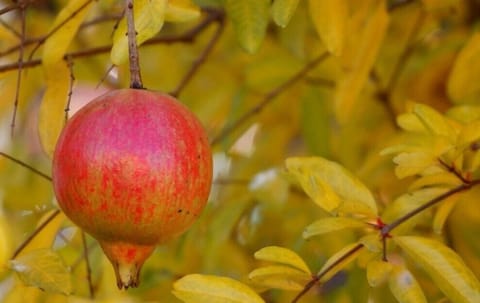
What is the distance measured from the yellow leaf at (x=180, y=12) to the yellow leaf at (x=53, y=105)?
0.16m

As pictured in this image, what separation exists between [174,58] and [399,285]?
88 centimetres

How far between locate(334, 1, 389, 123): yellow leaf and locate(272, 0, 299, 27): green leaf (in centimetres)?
32

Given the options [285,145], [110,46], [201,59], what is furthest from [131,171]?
[285,145]

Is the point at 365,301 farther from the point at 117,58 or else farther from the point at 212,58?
the point at 212,58

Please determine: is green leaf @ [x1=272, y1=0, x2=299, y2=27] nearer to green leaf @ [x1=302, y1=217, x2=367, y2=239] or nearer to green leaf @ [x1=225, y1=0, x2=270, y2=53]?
green leaf @ [x1=225, y1=0, x2=270, y2=53]

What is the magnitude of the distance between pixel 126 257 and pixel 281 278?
0.20 meters

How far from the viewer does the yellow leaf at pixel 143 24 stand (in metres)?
0.93

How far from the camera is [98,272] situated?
4.33 ft

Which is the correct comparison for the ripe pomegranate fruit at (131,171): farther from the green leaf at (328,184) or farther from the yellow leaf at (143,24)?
the green leaf at (328,184)

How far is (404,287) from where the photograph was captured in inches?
38.1

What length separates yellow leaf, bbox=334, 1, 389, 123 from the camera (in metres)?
1.32

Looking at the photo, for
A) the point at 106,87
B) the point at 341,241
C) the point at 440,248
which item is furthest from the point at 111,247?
the point at 106,87

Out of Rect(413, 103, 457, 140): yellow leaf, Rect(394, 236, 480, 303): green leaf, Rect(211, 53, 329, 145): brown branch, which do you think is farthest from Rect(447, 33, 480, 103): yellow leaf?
Rect(394, 236, 480, 303): green leaf

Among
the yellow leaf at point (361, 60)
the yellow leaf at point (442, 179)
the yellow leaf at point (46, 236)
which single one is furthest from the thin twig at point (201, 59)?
the yellow leaf at point (442, 179)
